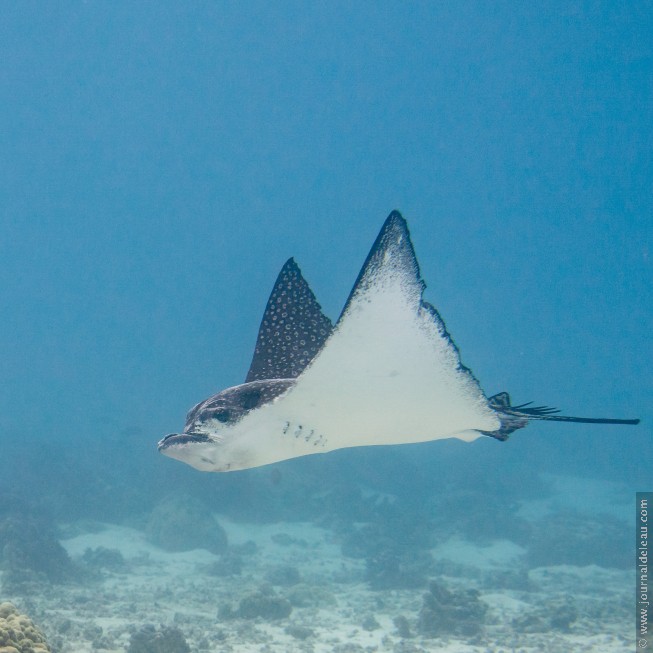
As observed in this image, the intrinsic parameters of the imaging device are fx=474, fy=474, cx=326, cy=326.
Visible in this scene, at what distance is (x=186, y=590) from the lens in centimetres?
1297

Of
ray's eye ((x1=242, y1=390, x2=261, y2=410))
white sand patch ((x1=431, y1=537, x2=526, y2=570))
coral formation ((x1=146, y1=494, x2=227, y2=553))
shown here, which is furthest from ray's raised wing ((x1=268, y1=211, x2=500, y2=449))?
coral formation ((x1=146, y1=494, x2=227, y2=553))

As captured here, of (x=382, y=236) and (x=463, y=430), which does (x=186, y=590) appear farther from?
(x=382, y=236)

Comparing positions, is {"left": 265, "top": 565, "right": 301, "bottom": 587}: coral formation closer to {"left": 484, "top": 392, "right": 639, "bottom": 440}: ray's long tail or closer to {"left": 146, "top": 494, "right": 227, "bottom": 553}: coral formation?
{"left": 146, "top": 494, "right": 227, "bottom": 553}: coral formation

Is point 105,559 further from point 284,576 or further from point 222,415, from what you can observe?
point 222,415

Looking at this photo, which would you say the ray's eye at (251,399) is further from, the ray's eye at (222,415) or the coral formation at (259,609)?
the coral formation at (259,609)

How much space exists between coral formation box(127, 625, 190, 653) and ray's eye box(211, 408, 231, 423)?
5.99 m

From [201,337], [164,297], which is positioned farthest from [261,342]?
[164,297]

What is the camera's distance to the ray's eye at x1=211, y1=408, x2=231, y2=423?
11.7ft

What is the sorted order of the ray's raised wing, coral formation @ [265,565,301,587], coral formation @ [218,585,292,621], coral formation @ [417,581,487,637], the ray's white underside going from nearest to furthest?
the ray's raised wing < the ray's white underside < coral formation @ [417,581,487,637] < coral formation @ [218,585,292,621] < coral formation @ [265,565,301,587]

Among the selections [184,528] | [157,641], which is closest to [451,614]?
[157,641]

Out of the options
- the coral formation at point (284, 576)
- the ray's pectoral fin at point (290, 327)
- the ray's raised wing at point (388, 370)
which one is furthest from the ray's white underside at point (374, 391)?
the coral formation at point (284, 576)

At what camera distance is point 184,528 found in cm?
1794

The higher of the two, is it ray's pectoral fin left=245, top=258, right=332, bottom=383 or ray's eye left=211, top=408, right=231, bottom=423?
ray's pectoral fin left=245, top=258, right=332, bottom=383

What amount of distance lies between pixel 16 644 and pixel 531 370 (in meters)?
89.3
